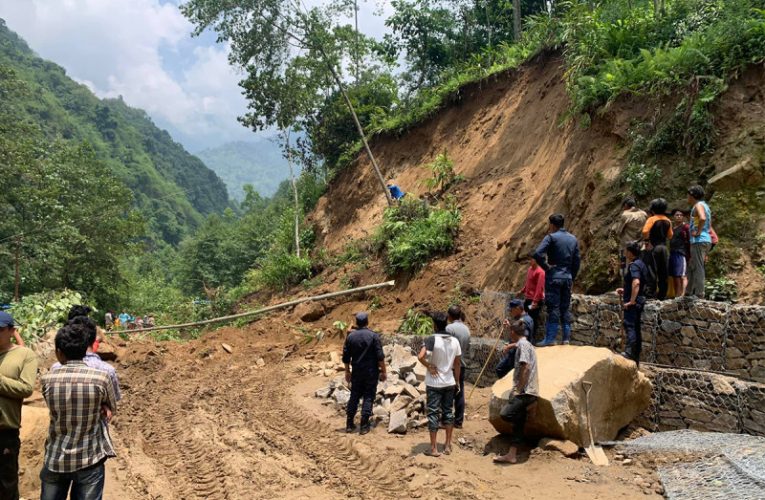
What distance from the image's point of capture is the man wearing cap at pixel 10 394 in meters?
3.98

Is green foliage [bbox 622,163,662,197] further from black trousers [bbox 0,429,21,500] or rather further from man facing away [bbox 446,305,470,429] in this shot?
black trousers [bbox 0,429,21,500]

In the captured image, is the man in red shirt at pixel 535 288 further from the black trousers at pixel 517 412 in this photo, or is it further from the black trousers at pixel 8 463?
the black trousers at pixel 8 463

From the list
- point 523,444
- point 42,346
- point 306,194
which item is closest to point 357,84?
point 306,194

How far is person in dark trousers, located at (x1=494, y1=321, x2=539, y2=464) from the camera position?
5.88 meters

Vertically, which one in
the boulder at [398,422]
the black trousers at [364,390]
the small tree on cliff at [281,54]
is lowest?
the boulder at [398,422]

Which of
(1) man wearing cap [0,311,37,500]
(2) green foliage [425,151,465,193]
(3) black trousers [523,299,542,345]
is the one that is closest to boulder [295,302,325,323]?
(2) green foliage [425,151,465,193]

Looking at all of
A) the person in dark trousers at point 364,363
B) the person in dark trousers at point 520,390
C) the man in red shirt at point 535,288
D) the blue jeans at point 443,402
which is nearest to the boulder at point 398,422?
the person in dark trousers at point 364,363

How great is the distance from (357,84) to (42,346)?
17148 mm

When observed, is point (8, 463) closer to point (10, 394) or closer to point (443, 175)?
point (10, 394)

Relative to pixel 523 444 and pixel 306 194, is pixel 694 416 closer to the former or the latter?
pixel 523 444

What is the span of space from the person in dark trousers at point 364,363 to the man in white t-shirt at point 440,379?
1111 mm

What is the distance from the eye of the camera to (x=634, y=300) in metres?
6.99

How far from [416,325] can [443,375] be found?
18.5 feet

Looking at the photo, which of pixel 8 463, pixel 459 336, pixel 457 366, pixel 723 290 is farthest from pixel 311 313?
pixel 8 463
